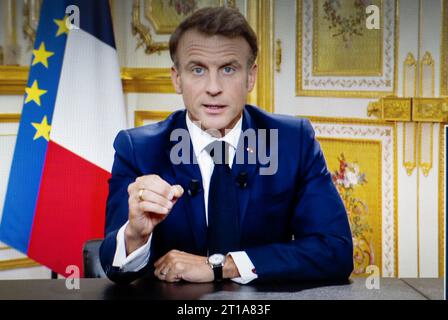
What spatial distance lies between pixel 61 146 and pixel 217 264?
1.47 meters

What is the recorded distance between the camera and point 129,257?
45.3 inches

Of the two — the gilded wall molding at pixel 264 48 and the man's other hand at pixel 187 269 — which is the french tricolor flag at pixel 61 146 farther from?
the man's other hand at pixel 187 269

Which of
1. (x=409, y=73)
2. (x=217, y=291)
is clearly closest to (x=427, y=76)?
(x=409, y=73)

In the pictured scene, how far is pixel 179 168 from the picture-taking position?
4.25 ft

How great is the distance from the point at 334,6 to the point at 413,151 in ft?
1.85

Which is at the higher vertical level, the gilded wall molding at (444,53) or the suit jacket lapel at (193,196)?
the gilded wall molding at (444,53)

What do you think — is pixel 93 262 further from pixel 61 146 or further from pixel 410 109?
pixel 410 109

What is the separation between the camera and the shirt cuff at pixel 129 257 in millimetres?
1143

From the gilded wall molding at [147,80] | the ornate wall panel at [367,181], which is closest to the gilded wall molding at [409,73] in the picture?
the ornate wall panel at [367,181]

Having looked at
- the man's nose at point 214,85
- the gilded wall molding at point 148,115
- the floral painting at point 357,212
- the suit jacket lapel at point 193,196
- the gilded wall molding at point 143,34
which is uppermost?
the gilded wall molding at point 143,34

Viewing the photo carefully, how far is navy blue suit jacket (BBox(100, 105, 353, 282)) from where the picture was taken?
124cm

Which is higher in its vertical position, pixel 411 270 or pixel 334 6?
pixel 334 6
